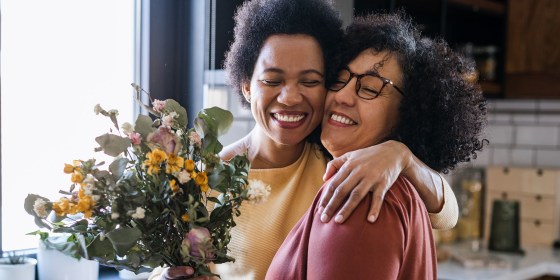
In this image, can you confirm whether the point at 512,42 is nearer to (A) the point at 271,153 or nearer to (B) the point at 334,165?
(A) the point at 271,153

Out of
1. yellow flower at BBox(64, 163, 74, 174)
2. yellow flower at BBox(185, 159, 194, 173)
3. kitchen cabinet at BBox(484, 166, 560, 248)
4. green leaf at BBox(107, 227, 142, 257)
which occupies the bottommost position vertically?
kitchen cabinet at BBox(484, 166, 560, 248)

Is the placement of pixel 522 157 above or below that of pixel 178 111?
below

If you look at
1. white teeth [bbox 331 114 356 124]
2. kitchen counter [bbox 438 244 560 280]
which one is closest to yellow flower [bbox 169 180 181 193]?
white teeth [bbox 331 114 356 124]

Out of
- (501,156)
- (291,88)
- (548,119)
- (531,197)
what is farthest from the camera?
(501,156)

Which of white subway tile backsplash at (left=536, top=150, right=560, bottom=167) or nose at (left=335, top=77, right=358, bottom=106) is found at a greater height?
nose at (left=335, top=77, right=358, bottom=106)

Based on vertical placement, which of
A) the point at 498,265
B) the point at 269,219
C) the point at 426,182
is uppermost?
the point at 426,182

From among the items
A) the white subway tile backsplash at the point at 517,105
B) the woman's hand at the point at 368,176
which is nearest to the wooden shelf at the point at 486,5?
the white subway tile backsplash at the point at 517,105

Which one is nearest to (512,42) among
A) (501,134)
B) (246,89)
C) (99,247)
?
(501,134)

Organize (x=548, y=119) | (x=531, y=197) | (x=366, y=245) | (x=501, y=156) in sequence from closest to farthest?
1. (x=366, y=245)
2. (x=531, y=197)
3. (x=548, y=119)
4. (x=501, y=156)

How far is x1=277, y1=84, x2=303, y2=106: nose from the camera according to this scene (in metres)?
1.26

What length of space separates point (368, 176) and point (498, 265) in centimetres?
172

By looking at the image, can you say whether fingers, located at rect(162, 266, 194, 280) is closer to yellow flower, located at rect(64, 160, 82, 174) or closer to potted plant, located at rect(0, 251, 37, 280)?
yellow flower, located at rect(64, 160, 82, 174)

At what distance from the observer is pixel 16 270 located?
140 cm

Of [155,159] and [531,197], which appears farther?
[531,197]
